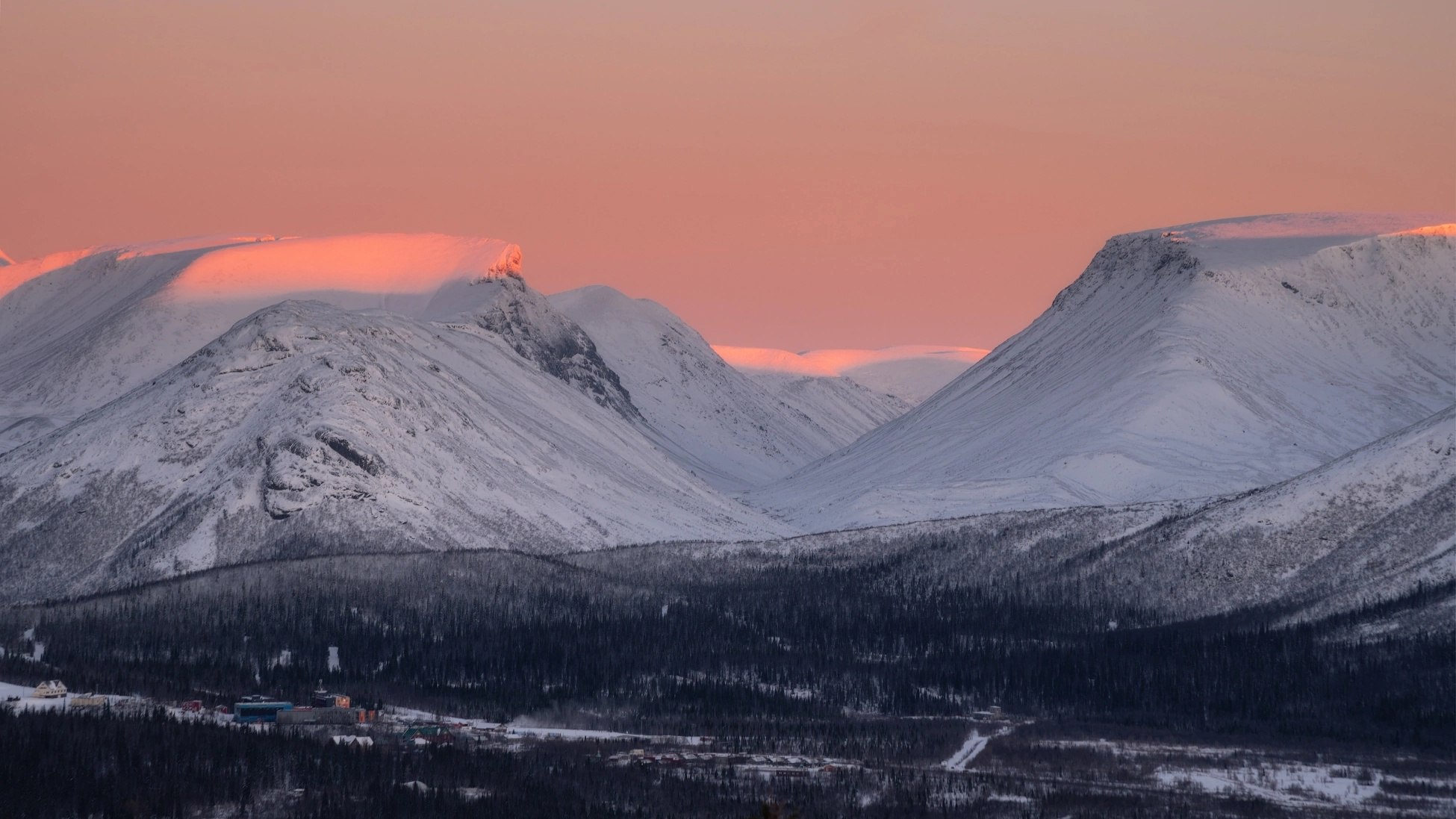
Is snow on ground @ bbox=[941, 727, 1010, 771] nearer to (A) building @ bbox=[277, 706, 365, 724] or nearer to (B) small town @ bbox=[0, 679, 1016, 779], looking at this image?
(B) small town @ bbox=[0, 679, 1016, 779]

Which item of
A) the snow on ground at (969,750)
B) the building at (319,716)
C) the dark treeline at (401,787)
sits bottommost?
the dark treeline at (401,787)

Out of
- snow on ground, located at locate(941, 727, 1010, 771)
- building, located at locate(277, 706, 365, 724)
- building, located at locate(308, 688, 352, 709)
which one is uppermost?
building, located at locate(308, 688, 352, 709)

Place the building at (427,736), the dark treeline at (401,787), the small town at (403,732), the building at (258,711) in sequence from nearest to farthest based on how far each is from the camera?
the dark treeline at (401,787) → the small town at (403,732) → the building at (427,736) → the building at (258,711)

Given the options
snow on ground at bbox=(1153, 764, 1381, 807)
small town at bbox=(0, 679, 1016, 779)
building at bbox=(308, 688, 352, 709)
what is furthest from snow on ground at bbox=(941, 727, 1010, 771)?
building at bbox=(308, 688, 352, 709)

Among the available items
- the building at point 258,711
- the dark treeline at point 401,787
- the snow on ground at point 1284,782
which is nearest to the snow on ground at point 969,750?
the dark treeline at point 401,787

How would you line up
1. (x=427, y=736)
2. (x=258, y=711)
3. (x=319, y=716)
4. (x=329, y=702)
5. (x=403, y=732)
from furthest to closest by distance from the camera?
(x=329, y=702) → (x=319, y=716) → (x=403, y=732) → (x=258, y=711) → (x=427, y=736)

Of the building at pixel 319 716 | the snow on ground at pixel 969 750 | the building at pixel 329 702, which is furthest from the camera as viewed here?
the building at pixel 329 702

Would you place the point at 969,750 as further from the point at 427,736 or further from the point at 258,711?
the point at 258,711

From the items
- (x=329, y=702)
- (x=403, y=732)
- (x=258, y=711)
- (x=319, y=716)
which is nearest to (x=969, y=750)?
(x=403, y=732)

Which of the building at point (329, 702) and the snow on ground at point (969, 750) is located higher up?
the building at point (329, 702)

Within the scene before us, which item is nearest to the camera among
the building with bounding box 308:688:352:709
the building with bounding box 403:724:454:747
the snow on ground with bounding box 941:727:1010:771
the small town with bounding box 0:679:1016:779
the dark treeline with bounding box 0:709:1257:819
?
the dark treeline with bounding box 0:709:1257:819

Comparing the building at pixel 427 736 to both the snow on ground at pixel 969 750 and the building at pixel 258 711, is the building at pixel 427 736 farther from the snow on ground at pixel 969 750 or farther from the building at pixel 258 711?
the snow on ground at pixel 969 750
